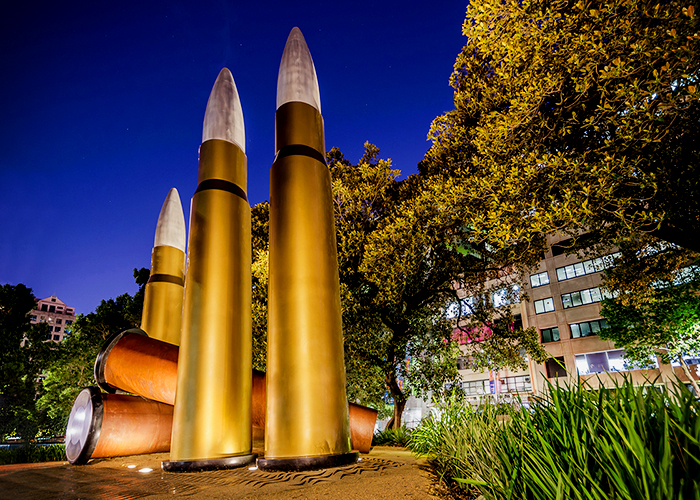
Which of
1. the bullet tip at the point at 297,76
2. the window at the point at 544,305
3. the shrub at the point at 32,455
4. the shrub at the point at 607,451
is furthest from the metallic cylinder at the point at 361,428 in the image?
the window at the point at 544,305

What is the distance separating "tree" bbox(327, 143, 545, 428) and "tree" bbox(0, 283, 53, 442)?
21.0m

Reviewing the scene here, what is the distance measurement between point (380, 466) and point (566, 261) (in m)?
37.9

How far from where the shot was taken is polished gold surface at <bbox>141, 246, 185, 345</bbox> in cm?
992

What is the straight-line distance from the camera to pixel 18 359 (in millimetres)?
21219

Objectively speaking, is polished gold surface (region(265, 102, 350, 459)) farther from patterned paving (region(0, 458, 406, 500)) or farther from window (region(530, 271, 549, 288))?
window (region(530, 271, 549, 288))

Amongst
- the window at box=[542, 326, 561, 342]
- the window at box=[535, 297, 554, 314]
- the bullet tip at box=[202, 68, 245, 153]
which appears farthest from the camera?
the window at box=[535, 297, 554, 314]

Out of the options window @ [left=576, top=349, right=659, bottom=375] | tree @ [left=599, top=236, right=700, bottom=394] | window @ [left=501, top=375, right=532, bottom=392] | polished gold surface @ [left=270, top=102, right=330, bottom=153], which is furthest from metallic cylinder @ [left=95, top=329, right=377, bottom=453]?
window @ [left=501, top=375, right=532, bottom=392]

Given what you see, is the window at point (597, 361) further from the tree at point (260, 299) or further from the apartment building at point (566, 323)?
the tree at point (260, 299)

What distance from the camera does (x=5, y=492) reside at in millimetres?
4074

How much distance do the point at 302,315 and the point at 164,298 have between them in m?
6.41

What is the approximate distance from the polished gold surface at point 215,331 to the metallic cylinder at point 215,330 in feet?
0.04

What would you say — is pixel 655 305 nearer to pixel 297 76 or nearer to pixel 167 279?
pixel 297 76

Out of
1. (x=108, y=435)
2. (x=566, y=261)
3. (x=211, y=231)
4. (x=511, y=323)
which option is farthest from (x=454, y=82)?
(x=566, y=261)

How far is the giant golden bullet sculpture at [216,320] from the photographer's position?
17.6ft
